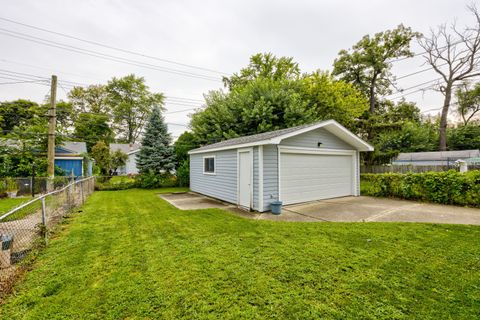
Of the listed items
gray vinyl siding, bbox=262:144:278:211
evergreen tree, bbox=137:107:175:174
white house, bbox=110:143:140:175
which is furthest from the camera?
white house, bbox=110:143:140:175

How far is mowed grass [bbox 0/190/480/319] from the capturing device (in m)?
2.27

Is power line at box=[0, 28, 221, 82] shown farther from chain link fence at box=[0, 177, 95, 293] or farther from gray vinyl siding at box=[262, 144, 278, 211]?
gray vinyl siding at box=[262, 144, 278, 211]

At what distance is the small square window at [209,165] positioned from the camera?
9987 mm

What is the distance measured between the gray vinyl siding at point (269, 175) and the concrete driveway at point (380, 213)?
531mm

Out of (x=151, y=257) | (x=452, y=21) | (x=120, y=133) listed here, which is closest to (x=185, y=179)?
(x=151, y=257)

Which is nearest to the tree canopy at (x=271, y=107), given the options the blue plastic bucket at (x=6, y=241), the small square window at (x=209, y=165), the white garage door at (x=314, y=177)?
the small square window at (x=209, y=165)

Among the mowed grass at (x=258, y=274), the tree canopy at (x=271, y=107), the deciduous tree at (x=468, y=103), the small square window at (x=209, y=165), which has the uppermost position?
the deciduous tree at (x=468, y=103)

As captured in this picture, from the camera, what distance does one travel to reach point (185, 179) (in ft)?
50.6

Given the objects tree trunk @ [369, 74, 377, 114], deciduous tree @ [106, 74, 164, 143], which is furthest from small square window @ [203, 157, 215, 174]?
deciduous tree @ [106, 74, 164, 143]

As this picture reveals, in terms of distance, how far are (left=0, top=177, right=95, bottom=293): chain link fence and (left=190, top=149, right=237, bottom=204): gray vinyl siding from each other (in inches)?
204

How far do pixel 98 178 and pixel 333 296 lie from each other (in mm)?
17011

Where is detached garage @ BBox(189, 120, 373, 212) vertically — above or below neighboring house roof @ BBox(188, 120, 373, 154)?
below

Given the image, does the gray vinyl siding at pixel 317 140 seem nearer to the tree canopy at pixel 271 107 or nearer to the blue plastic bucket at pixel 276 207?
the blue plastic bucket at pixel 276 207

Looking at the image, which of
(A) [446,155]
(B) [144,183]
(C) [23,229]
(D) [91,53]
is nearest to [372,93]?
(A) [446,155]
